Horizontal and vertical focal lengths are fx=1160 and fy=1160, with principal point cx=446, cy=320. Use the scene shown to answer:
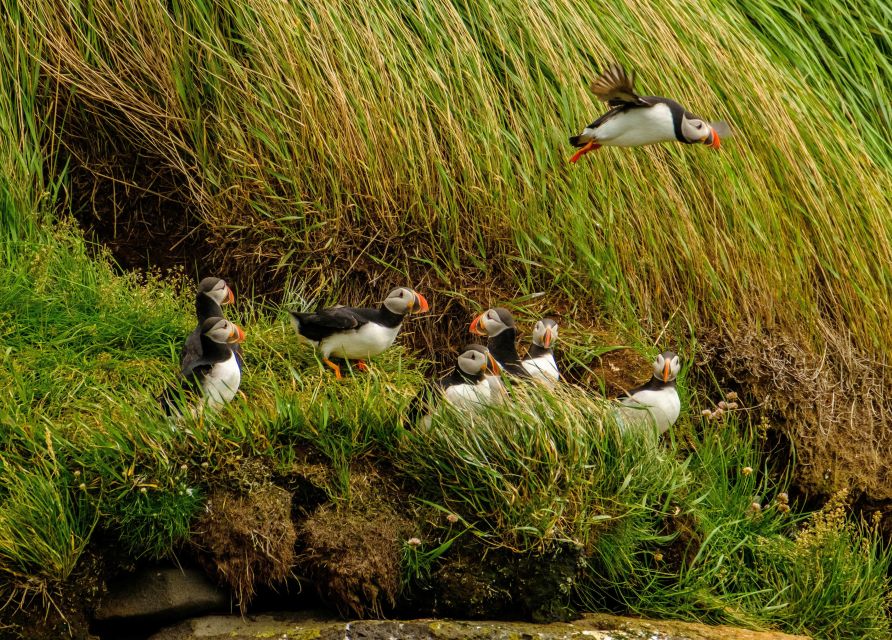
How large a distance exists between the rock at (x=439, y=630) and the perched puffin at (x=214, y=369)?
75 cm

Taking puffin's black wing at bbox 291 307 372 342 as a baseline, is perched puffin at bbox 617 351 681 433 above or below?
below

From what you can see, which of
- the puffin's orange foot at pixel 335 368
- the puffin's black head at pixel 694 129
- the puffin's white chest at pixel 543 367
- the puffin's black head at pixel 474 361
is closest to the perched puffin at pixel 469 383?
the puffin's black head at pixel 474 361

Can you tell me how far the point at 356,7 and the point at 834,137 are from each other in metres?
2.52

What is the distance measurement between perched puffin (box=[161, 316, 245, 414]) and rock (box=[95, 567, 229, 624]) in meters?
0.57

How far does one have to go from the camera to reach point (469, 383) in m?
4.04

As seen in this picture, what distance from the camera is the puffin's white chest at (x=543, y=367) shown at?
175 inches

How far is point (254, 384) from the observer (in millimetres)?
4445

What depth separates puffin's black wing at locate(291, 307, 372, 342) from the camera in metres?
4.48

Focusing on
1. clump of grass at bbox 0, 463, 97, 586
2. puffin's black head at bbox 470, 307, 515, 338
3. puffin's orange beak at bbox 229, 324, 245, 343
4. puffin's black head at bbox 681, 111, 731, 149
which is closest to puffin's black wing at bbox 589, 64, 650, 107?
puffin's black head at bbox 681, 111, 731, 149

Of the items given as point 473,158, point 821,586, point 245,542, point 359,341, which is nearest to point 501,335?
point 359,341

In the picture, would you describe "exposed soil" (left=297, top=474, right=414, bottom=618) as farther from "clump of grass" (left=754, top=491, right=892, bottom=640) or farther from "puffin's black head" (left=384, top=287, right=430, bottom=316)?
"clump of grass" (left=754, top=491, right=892, bottom=640)

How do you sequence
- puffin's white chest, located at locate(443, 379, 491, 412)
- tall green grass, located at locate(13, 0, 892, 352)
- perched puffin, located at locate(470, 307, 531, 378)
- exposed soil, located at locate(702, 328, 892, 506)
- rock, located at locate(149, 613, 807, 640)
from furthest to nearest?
tall green grass, located at locate(13, 0, 892, 352)
exposed soil, located at locate(702, 328, 892, 506)
perched puffin, located at locate(470, 307, 531, 378)
puffin's white chest, located at locate(443, 379, 491, 412)
rock, located at locate(149, 613, 807, 640)

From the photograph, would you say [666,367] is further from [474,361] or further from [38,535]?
[38,535]

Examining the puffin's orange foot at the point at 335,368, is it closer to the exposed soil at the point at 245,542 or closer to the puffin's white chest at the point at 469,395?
the puffin's white chest at the point at 469,395
